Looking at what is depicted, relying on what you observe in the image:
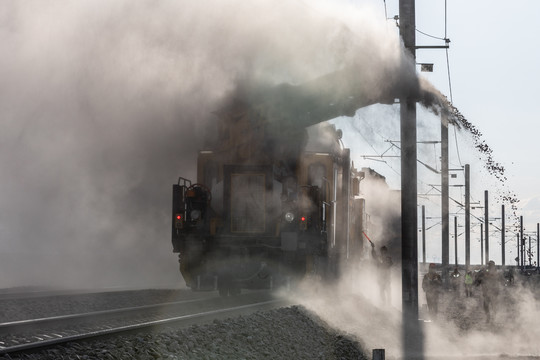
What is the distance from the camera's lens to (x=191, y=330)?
10.3 metres

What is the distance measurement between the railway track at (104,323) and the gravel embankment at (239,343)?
0.18 metres

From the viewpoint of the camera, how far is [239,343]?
10.5 metres

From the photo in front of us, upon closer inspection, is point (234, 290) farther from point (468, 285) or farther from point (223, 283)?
point (468, 285)

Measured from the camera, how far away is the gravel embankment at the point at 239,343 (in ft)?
27.3

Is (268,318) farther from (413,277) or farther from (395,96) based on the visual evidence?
(395,96)

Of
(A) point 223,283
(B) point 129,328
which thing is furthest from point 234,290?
(B) point 129,328

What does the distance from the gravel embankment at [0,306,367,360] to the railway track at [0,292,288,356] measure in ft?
0.60

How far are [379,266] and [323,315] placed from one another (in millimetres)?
6571

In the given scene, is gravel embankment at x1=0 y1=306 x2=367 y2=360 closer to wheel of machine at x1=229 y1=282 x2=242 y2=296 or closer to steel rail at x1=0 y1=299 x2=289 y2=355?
steel rail at x1=0 y1=299 x2=289 y2=355

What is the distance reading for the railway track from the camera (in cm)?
855

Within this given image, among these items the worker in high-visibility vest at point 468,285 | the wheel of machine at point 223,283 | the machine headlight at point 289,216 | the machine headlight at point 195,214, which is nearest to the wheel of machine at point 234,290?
the wheel of machine at point 223,283

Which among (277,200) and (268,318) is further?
(277,200)

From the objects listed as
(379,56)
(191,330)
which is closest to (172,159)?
(379,56)

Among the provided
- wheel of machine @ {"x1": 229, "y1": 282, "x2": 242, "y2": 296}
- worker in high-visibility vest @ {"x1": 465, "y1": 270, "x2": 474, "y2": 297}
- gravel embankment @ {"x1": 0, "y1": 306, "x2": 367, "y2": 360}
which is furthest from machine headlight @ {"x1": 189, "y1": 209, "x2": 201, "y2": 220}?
worker in high-visibility vest @ {"x1": 465, "y1": 270, "x2": 474, "y2": 297}
